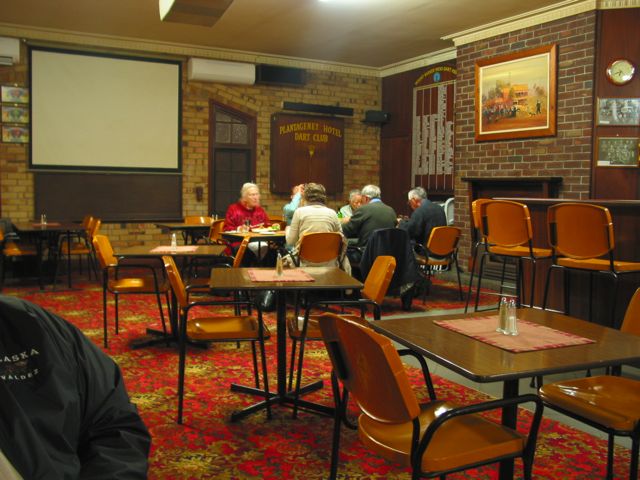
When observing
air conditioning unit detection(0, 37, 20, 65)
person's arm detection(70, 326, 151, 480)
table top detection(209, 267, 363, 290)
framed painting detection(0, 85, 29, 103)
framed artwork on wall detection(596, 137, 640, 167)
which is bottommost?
person's arm detection(70, 326, 151, 480)

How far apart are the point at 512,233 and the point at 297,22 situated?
4.95 metres

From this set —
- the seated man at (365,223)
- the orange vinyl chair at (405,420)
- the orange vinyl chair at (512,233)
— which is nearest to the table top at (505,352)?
the orange vinyl chair at (405,420)

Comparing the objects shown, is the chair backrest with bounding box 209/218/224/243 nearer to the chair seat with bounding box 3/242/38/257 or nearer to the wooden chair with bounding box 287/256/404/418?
the chair seat with bounding box 3/242/38/257

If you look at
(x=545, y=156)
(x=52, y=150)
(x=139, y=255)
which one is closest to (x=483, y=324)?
(x=139, y=255)

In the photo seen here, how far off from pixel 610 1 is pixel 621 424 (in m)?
6.04

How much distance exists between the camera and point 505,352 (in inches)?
76.0

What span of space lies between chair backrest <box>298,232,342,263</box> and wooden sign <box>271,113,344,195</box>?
213 inches

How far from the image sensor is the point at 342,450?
113 inches

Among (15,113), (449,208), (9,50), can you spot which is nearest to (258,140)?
(449,208)

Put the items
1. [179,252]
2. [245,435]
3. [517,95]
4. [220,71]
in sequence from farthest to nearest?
[220,71]
[517,95]
[179,252]
[245,435]

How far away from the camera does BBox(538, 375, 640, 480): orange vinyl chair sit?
202cm

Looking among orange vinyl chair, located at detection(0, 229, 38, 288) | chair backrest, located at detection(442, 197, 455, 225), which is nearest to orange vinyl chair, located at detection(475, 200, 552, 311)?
chair backrest, located at detection(442, 197, 455, 225)

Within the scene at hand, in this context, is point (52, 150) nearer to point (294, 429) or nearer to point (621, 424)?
point (294, 429)

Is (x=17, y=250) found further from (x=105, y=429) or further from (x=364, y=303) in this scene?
(x=105, y=429)
